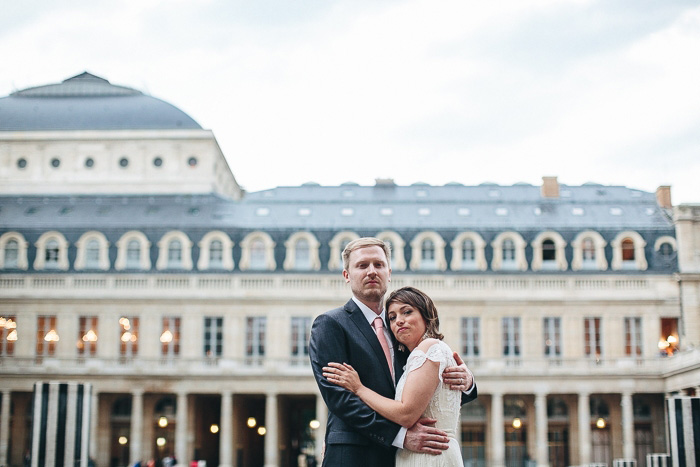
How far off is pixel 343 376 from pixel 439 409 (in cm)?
84

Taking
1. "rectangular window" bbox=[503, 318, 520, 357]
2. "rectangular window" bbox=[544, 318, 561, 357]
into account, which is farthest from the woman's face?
"rectangular window" bbox=[544, 318, 561, 357]

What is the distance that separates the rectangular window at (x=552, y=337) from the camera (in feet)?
178

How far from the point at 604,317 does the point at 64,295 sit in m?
29.9

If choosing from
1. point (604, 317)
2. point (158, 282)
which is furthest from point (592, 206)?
point (158, 282)

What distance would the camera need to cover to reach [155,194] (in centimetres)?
6072

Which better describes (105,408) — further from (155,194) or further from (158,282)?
(155,194)

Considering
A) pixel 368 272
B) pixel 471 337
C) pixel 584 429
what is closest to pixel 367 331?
pixel 368 272

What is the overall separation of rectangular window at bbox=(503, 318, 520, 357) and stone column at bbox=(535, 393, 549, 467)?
278 cm

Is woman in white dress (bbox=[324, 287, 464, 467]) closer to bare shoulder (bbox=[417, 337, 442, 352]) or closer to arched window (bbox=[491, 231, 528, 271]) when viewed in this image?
bare shoulder (bbox=[417, 337, 442, 352])

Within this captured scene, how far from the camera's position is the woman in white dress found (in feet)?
25.7

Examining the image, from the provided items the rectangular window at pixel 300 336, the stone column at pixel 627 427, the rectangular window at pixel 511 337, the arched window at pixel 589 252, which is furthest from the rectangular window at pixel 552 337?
the rectangular window at pixel 300 336

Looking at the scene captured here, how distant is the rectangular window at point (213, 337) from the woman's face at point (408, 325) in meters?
46.8

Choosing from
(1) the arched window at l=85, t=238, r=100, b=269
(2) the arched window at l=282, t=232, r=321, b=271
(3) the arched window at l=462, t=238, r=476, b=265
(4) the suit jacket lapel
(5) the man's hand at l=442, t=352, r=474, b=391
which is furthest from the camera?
(3) the arched window at l=462, t=238, r=476, b=265

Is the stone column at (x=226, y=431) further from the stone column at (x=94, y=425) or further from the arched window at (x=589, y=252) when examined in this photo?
the arched window at (x=589, y=252)
